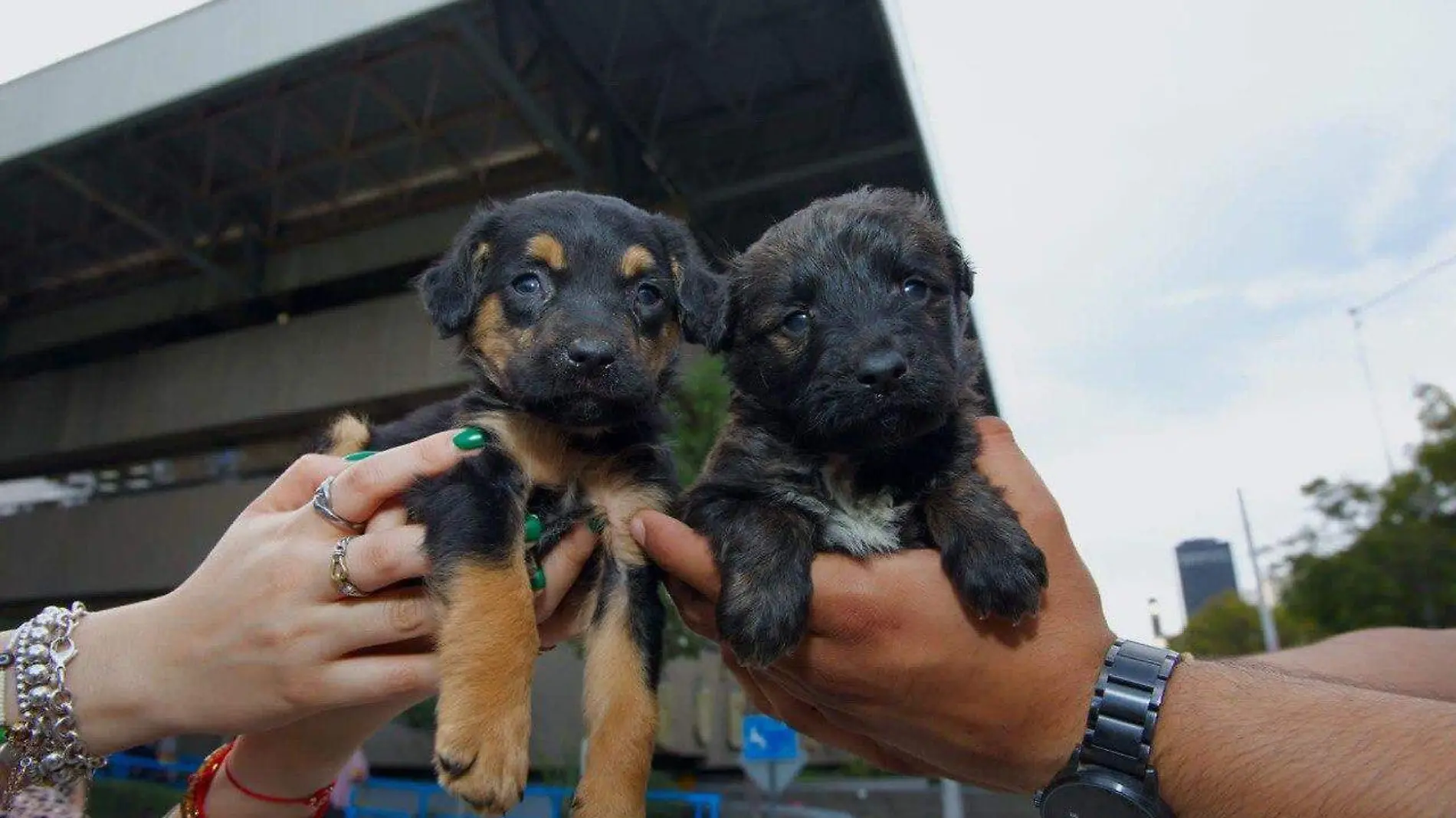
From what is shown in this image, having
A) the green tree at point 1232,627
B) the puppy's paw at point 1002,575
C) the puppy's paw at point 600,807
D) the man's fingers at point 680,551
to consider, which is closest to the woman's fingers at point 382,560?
the man's fingers at point 680,551

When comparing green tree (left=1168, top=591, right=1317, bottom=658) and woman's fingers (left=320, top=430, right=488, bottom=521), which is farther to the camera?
green tree (left=1168, top=591, right=1317, bottom=658)

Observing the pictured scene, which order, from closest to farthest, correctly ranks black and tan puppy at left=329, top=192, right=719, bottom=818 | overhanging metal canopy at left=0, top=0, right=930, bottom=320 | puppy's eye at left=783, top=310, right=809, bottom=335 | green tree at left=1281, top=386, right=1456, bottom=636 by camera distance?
1. black and tan puppy at left=329, top=192, right=719, bottom=818
2. puppy's eye at left=783, top=310, right=809, bottom=335
3. overhanging metal canopy at left=0, top=0, right=930, bottom=320
4. green tree at left=1281, top=386, right=1456, bottom=636

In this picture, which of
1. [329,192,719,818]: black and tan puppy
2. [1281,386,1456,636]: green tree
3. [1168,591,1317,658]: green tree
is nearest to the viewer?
[329,192,719,818]: black and tan puppy

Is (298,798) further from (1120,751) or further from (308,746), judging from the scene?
(1120,751)

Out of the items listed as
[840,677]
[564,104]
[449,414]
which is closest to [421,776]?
[564,104]

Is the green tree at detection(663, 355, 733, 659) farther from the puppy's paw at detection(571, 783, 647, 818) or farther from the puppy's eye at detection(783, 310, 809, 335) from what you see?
the puppy's paw at detection(571, 783, 647, 818)

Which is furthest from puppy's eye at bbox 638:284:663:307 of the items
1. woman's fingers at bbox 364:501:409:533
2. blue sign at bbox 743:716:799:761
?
blue sign at bbox 743:716:799:761

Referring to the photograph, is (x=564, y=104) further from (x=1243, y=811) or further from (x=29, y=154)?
(x=1243, y=811)

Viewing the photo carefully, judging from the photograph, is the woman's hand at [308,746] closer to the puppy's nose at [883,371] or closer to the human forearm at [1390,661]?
the puppy's nose at [883,371]
